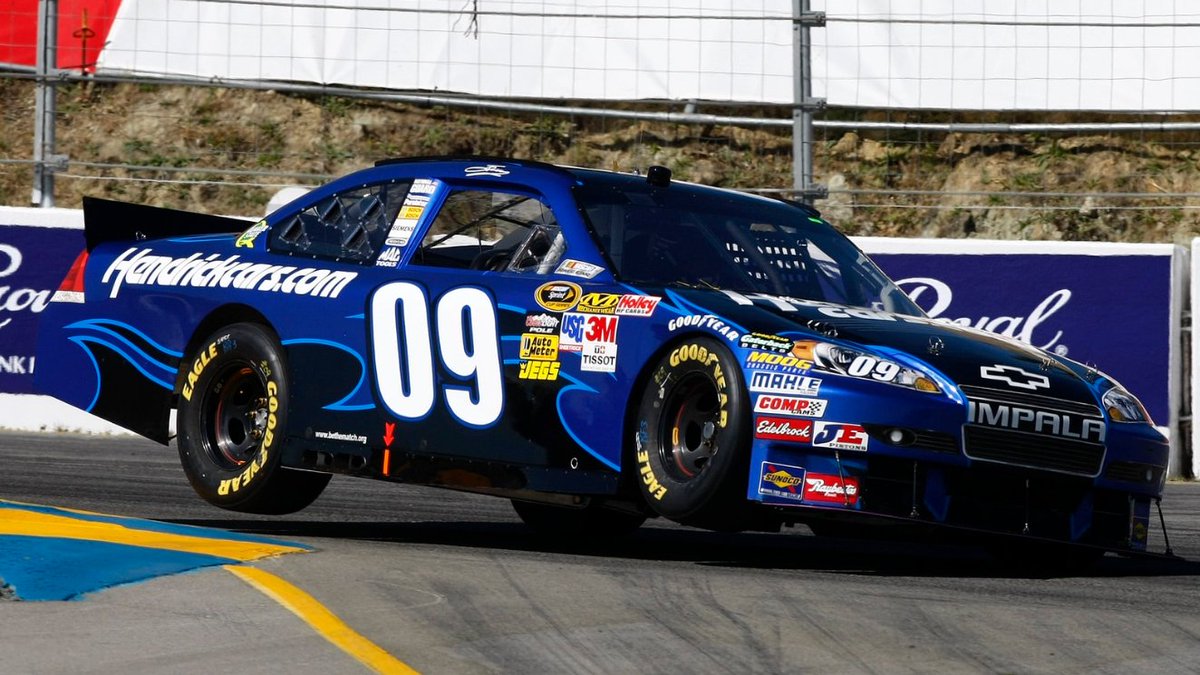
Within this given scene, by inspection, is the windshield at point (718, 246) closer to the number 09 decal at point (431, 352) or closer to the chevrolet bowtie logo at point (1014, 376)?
the number 09 decal at point (431, 352)

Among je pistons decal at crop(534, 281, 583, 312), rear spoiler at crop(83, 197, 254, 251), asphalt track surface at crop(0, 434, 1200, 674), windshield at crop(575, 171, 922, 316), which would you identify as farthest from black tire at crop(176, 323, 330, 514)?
windshield at crop(575, 171, 922, 316)

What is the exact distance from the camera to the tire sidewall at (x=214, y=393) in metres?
7.28

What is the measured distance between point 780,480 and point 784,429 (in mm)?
165

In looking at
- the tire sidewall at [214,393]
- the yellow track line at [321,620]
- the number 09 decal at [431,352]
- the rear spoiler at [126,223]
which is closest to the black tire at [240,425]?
the tire sidewall at [214,393]

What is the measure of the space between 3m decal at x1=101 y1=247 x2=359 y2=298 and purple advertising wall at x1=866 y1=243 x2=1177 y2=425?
5.82 m

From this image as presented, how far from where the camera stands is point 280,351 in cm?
732

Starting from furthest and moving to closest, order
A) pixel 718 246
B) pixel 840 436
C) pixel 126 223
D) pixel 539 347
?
pixel 126 223 → pixel 718 246 → pixel 539 347 → pixel 840 436

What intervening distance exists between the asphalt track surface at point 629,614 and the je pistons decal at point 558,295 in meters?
0.90

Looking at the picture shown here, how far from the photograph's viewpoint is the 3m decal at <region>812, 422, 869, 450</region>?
588 centimetres

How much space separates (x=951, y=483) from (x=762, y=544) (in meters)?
1.75

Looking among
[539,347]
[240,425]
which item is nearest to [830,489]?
[539,347]

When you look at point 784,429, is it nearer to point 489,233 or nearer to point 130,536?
point 489,233

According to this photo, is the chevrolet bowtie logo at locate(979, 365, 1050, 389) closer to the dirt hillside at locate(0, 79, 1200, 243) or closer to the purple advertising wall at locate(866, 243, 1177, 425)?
the purple advertising wall at locate(866, 243, 1177, 425)

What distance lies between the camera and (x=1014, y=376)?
20.4 feet
